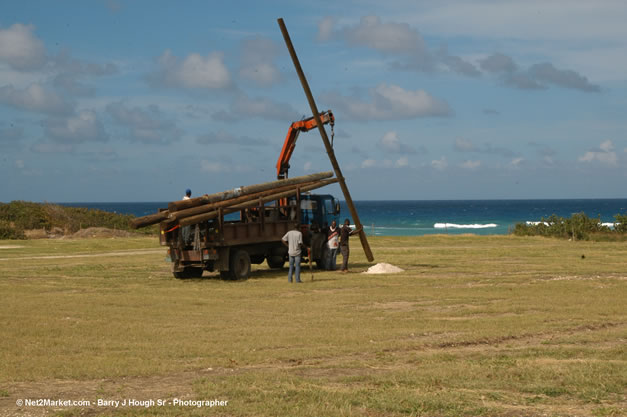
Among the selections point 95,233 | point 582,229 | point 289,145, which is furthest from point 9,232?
point 582,229

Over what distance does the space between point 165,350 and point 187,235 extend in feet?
42.5

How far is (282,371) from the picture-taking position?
423 inches

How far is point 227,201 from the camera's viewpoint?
25.5 metres

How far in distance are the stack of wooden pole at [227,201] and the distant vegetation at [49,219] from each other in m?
37.3

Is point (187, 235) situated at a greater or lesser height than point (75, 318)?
greater

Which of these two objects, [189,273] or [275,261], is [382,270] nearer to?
[275,261]

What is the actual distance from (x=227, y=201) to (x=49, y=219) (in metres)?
44.4

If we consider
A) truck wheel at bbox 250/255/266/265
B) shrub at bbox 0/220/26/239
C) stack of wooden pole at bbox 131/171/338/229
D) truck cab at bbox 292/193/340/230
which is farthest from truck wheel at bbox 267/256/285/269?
shrub at bbox 0/220/26/239

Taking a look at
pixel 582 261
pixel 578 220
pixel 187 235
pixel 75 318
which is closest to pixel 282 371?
pixel 75 318

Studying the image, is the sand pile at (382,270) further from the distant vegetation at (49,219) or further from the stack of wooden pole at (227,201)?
the distant vegetation at (49,219)

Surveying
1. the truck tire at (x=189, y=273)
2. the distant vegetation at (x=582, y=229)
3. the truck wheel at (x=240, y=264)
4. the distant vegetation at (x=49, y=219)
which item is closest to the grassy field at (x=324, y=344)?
the truck tire at (x=189, y=273)

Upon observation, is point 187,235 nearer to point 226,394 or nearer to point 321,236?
point 321,236

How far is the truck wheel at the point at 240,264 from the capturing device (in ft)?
83.6

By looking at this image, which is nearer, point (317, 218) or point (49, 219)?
point (317, 218)
